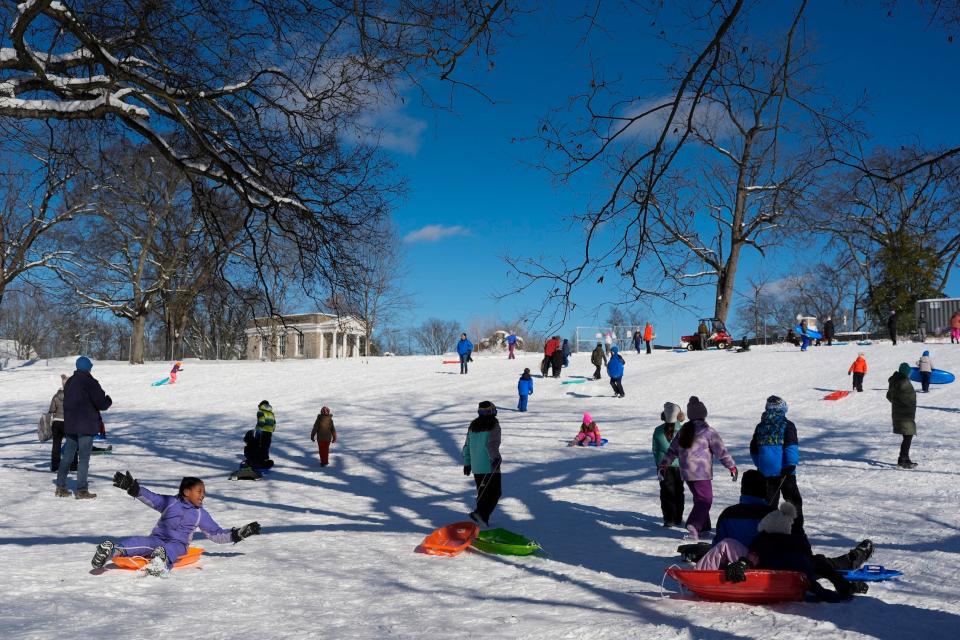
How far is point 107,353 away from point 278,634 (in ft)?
292

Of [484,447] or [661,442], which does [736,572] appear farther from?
[661,442]

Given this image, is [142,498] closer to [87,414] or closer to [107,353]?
[87,414]

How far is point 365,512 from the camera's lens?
977cm

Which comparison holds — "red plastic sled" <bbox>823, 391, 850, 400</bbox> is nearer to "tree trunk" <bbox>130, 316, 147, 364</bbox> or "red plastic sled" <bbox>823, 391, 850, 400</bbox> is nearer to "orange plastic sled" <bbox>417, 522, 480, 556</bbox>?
"orange plastic sled" <bbox>417, 522, 480, 556</bbox>

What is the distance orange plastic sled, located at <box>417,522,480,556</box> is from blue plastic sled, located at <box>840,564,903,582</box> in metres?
3.52

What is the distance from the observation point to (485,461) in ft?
27.9

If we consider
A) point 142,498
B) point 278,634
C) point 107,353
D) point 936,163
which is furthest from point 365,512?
point 107,353

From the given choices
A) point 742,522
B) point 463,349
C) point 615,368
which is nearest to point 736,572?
point 742,522

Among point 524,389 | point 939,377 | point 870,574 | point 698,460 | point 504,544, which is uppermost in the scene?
point 939,377

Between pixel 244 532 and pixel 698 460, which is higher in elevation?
pixel 698 460

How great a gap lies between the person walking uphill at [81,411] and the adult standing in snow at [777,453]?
7.97m

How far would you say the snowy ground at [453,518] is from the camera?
4.93m

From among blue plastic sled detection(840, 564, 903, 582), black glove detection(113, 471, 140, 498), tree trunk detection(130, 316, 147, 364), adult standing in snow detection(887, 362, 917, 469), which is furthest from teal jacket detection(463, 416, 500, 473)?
tree trunk detection(130, 316, 147, 364)

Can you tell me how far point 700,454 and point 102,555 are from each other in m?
6.00
